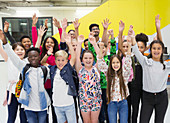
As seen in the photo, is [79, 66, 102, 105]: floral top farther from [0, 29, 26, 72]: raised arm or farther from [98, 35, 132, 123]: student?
[0, 29, 26, 72]: raised arm

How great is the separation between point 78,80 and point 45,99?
472 millimetres

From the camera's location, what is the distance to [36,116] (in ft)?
6.07

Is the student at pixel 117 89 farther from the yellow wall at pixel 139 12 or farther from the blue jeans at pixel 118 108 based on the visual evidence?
the yellow wall at pixel 139 12

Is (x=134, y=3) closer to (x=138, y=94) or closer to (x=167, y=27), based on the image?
(x=167, y=27)

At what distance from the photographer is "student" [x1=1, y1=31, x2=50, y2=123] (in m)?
1.81

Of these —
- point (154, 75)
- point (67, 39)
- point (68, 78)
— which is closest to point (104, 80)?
point (68, 78)

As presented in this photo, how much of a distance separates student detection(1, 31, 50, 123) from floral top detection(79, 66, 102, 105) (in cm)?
45

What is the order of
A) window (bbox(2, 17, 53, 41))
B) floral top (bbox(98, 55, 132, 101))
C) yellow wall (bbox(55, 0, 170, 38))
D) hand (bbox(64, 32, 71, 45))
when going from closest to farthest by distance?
floral top (bbox(98, 55, 132, 101))
hand (bbox(64, 32, 71, 45))
yellow wall (bbox(55, 0, 170, 38))
window (bbox(2, 17, 53, 41))

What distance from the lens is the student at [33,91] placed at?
71.1 inches

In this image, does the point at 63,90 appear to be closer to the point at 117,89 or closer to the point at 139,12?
the point at 117,89

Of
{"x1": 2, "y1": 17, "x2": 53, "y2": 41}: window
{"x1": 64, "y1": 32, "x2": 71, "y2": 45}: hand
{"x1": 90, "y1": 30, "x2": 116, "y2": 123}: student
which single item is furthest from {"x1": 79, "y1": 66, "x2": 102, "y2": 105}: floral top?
{"x1": 2, "y1": 17, "x2": 53, "y2": 41}: window

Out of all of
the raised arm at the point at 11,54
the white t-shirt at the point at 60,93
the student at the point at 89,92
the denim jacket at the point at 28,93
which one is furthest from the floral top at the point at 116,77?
the raised arm at the point at 11,54

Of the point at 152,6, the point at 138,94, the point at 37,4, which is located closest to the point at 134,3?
the point at 152,6

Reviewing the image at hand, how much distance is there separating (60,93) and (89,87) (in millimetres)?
363
